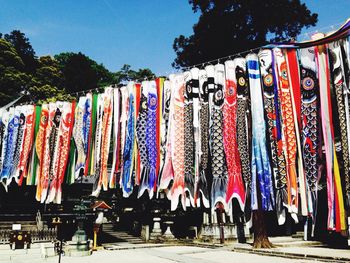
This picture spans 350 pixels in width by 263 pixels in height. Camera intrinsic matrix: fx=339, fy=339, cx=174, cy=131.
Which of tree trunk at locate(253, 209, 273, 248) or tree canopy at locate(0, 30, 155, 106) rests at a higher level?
tree canopy at locate(0, 30, 155, 106)

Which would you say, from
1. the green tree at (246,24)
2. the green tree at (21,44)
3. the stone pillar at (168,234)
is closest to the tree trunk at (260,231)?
the stone pillar at (168,234)

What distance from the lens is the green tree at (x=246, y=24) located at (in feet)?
86.6

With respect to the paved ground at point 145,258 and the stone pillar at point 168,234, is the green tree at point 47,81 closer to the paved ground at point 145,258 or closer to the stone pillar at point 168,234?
the stone pillar at point 168,234

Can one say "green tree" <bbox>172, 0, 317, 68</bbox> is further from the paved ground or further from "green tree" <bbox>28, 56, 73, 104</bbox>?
"green tree" <bbox>28, 56, 73, 104</bbox>

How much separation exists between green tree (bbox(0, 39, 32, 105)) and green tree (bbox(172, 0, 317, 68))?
24.8 m

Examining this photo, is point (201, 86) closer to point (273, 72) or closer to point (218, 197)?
point (273, 72)

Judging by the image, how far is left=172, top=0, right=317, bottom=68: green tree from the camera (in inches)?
1040

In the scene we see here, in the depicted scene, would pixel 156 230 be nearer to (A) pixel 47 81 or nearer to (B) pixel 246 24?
(B) pixel 246 24

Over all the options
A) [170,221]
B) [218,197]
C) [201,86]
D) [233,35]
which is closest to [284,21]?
[233,35]

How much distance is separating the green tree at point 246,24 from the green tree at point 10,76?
24762 millimetres

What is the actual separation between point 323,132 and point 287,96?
190 cm

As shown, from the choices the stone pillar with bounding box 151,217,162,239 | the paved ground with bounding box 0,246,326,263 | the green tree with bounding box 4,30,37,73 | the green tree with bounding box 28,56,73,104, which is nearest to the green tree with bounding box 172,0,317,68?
the stone pillar with bounding box 151,217,162,239

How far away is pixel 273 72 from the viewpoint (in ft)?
41.3

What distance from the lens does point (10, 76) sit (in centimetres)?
4044
